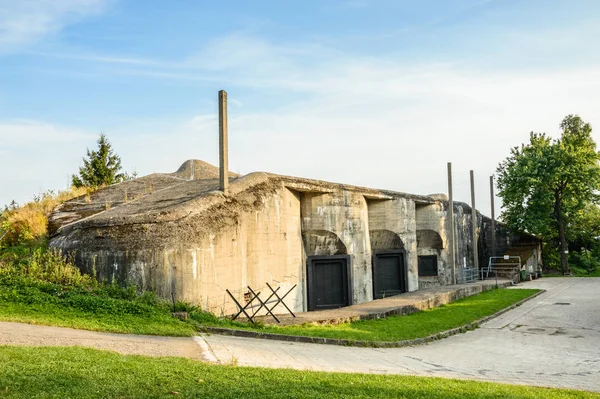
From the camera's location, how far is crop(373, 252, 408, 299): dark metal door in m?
27.3

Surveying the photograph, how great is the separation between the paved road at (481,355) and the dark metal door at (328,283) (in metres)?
6.42

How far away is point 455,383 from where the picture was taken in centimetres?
915

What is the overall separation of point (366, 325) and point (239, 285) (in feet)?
13.5

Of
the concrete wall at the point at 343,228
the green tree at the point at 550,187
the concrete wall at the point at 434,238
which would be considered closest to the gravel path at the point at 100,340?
the concrete wall at the point at 343,228

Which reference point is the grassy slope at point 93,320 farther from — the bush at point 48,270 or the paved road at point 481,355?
the bush at point 48,270

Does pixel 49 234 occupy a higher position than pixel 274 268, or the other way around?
pixel 49 234

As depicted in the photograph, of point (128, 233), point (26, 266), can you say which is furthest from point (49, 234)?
point (128, 233)

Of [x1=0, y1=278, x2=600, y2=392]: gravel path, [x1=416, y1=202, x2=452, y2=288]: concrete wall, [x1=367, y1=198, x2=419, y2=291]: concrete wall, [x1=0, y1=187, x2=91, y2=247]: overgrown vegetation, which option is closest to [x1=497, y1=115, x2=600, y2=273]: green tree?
[x1=416, y1=202, x2=452, y2=288]: concrete wall

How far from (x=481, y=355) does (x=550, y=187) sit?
3043 centimetres

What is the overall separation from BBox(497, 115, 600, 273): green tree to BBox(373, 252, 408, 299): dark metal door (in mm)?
16042

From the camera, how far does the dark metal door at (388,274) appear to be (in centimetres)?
2728

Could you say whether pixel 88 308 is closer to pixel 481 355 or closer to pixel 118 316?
pixel 118 316

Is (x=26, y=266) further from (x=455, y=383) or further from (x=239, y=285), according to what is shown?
(x=455, y=383)

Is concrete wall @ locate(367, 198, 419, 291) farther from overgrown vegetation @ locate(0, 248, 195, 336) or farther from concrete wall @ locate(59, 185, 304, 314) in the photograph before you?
overgrown vegetation @ locate(0, 248, 195, 336)
